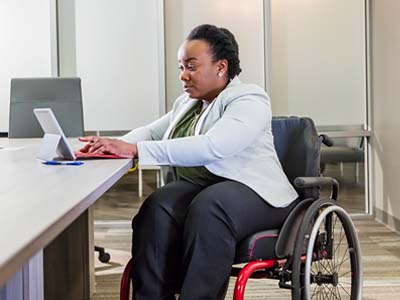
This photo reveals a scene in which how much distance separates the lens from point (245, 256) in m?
1.56

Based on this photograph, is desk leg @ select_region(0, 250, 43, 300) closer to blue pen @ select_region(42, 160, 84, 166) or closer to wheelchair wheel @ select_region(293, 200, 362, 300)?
blue pen @ select_region(42, 160, 84, 166)

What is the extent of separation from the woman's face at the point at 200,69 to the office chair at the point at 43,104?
139 centimetres

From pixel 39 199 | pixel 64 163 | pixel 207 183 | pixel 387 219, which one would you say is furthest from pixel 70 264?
pixel 387 219

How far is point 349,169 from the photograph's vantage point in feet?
13.8

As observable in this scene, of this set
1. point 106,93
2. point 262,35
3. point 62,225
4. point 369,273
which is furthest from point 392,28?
point 62,225

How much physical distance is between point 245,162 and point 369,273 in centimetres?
139

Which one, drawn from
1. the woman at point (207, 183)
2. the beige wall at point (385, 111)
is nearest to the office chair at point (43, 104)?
the woman at point (207, 183)

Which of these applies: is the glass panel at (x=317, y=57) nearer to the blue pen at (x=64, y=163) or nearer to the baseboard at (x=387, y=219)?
the baseboard at (x=387, y=219)

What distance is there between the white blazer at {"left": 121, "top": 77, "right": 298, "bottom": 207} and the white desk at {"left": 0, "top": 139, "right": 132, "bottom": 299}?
13 centimetres

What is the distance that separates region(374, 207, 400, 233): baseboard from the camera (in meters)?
3.69

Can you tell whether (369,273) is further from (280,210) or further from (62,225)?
(62,225)

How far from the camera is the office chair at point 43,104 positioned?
306 centimetres

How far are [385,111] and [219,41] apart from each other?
2.37 m

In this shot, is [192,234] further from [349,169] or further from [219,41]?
[349,169]
